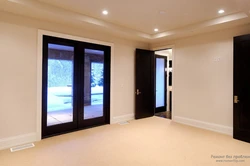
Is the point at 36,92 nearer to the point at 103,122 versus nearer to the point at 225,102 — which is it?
the point at 103,122

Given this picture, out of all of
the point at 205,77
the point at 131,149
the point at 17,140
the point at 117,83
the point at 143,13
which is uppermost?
the point at 143,13

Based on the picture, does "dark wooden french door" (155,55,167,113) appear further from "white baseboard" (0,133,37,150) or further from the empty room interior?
"white baseboard" (0,133,37,150)

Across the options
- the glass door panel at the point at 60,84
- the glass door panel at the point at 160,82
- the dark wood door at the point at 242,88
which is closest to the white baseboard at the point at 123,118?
the glass door panel at the point at 60,84

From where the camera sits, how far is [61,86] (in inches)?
160

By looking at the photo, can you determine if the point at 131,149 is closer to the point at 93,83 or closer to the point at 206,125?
the point at 93,83

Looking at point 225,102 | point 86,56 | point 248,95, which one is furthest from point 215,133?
point 86,56

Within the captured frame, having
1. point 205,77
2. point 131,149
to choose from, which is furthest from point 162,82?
Answer: point 131,149

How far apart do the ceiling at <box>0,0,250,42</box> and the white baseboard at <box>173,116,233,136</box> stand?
8.21 ft

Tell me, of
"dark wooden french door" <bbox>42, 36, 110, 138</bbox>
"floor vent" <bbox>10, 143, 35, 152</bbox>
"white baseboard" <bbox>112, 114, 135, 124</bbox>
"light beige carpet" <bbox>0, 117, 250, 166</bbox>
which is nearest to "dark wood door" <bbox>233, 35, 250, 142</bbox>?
"light beige carpet" <bbox>0, 117, 250, 166</bbox>

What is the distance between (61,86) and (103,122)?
1.65 m

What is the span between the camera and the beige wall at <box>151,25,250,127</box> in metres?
4.17

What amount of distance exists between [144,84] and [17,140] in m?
3.90

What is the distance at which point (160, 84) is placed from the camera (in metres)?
6.76

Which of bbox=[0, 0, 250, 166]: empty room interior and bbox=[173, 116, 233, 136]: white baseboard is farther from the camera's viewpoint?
bbox=[173, 116, 233, 136]: white baseboard
